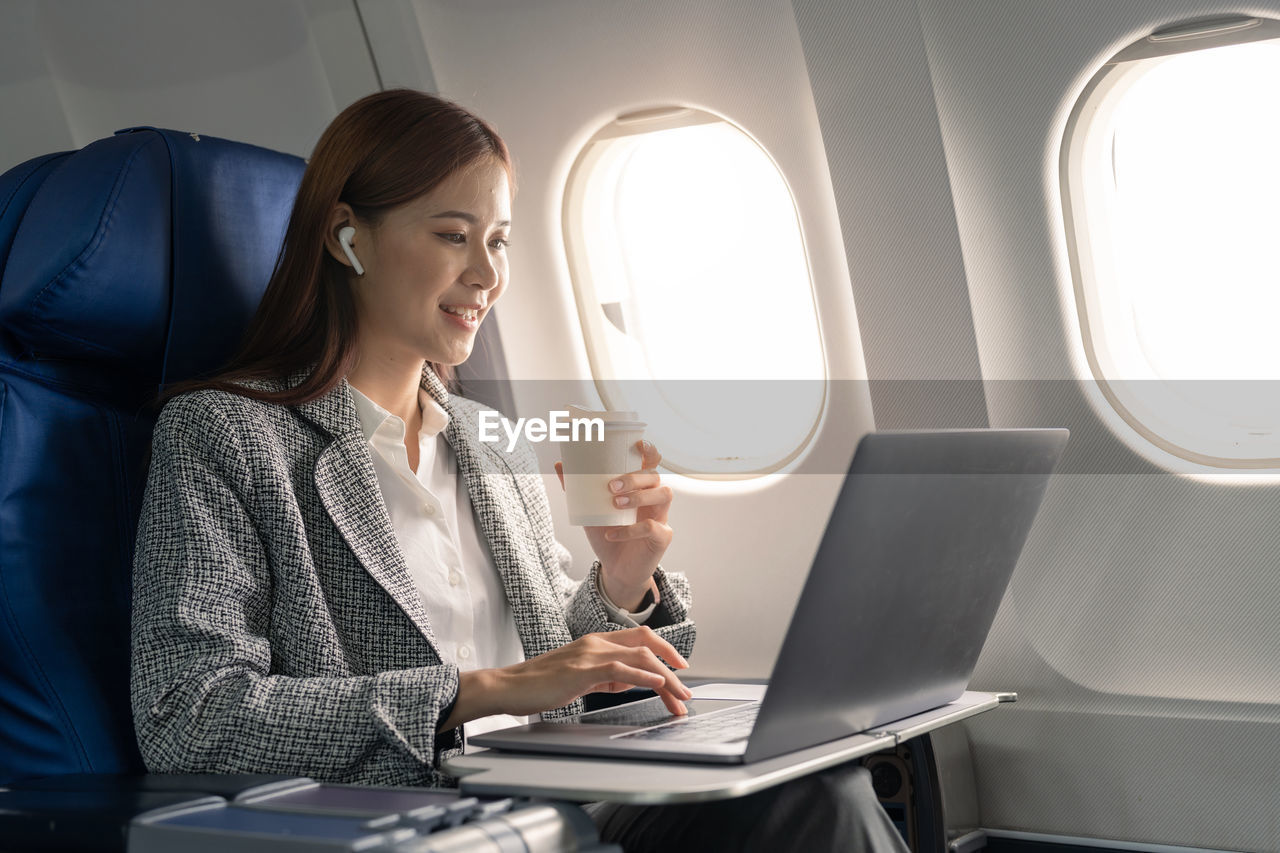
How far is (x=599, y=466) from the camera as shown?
5.84 ft

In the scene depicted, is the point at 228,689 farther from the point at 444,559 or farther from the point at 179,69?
the point at 179,69

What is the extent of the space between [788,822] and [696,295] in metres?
1.76

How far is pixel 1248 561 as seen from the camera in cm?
228

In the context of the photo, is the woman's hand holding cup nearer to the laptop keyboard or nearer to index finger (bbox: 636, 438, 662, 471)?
index finger (bbox: 636, 438, 662, 471)

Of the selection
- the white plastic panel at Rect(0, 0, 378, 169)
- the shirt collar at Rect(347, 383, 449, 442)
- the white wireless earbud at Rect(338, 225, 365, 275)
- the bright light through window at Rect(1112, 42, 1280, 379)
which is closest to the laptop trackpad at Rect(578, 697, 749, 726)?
the shirt collar at Rect(347, 383, 449, 442)

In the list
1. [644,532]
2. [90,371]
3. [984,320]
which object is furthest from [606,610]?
[984,320]

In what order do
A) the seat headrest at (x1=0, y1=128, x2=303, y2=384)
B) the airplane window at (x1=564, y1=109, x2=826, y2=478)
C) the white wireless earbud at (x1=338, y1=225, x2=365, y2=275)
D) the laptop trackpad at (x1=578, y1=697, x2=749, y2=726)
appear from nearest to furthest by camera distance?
the laptop trackpad at (x1=578, y1=697, x2=749, y2=726) → the seat headrest at (x1=0, y1=128, x2=303, y2=384) → the white wireless earbud at (x1=338, y1=225, x2=365, y2=275) → the airplane window at (x1=564, y1=109, x2=826, y2=478)

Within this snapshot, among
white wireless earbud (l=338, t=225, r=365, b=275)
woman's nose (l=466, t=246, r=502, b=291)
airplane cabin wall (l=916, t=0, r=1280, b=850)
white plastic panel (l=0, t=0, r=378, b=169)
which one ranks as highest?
white plastic panel (l=0, t=0, r=378, b=169)

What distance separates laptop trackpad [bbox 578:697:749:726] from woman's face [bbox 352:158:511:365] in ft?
Answer: 2.12

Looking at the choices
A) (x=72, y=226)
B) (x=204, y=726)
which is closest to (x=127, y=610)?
(x=204, y=726)

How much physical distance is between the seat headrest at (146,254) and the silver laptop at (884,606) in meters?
0.83

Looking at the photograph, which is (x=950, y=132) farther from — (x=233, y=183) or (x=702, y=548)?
(x=233, y=183)

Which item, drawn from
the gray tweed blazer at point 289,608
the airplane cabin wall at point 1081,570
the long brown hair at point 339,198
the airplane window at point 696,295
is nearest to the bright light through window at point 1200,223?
the airplane cabin wall at point 1081,570

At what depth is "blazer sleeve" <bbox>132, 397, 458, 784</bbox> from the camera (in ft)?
4.83
